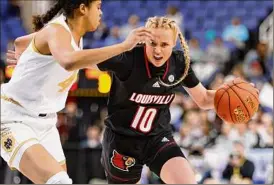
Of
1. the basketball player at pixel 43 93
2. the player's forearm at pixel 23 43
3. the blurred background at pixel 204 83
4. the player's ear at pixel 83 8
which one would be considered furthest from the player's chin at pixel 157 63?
the blurred background at pixel 204 83

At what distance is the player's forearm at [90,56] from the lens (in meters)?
3.43

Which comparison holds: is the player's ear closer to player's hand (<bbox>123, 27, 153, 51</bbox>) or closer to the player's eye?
player's hand (<bbox>123, 27, 153, 51</bbox>)

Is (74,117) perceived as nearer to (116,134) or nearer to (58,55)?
(116,134)

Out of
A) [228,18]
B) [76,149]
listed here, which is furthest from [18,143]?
[228,18]

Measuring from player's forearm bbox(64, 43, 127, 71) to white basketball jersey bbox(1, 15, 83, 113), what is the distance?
0.29 m

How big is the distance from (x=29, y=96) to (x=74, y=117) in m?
5.52

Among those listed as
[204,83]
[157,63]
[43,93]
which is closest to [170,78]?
[157,63]

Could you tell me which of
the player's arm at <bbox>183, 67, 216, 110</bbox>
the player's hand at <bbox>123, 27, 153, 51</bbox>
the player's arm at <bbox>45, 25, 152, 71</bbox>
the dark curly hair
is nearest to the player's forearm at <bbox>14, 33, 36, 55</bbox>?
the dark curly hair

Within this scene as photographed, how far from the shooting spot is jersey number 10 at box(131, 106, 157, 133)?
4.42 m

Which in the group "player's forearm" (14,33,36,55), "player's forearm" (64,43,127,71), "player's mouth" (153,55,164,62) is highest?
"player's forearm" (64,43,127,71)

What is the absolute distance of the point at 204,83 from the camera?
9.80 meters

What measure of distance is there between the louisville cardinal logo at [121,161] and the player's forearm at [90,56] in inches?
48.9

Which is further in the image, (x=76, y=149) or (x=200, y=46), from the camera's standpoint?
(x=200, y=46)

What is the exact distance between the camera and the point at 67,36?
11.9 ft
